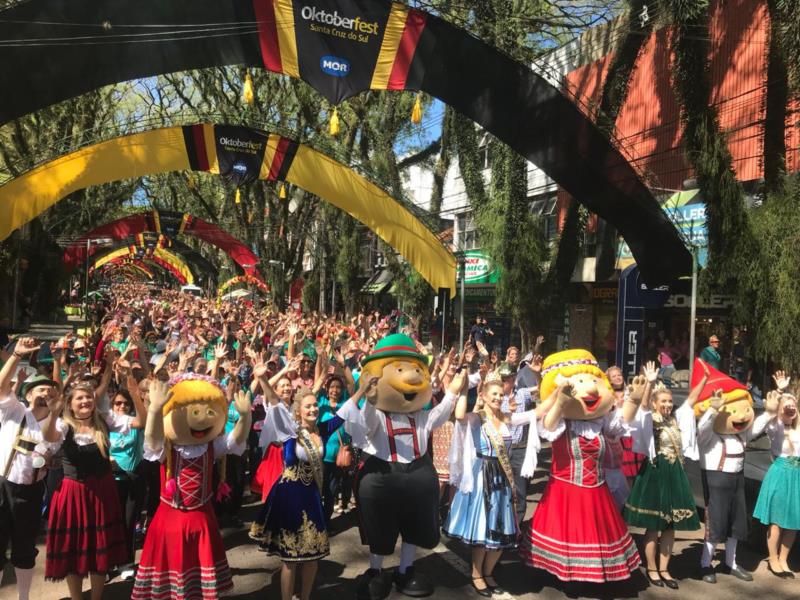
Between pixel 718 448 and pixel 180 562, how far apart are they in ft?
14.2

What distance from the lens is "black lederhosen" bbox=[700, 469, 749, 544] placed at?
5520 millimetres

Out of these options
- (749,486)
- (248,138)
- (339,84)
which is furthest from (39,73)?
(749,486)

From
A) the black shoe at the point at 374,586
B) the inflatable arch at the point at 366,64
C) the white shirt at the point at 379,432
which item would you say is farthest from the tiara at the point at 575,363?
the inflatable arch at the point at 366,64

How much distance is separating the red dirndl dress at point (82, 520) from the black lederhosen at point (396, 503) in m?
1.75

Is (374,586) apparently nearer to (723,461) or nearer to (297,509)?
(297,509)

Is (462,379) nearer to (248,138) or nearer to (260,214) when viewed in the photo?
(248,138)

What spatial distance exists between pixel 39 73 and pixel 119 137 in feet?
15.2

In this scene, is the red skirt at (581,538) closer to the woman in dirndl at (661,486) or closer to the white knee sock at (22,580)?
the woman in dirndl at (661,486)

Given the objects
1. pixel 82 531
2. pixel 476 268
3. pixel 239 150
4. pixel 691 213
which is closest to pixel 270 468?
pixel 82 531

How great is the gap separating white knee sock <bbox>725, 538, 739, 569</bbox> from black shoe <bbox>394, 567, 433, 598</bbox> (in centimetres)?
258

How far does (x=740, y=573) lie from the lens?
18.3 ft

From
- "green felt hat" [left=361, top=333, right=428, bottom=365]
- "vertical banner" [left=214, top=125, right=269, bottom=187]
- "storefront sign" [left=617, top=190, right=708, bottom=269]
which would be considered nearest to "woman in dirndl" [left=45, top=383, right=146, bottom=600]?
"green felt hat" [left=361, top=333, right=428, bottom=365]

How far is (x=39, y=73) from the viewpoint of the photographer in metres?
7.48

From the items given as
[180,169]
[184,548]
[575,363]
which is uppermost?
[180,169]
